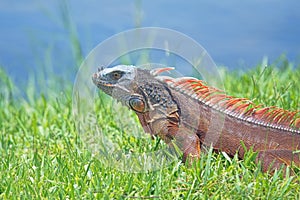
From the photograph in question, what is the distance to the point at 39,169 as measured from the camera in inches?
174

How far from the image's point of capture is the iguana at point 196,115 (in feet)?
14.4

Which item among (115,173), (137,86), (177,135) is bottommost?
(115,173)

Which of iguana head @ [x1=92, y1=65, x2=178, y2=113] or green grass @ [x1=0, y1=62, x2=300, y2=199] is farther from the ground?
iguana head @ [x1=92, y1=65, x2=178, y2=113]

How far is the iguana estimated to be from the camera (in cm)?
440

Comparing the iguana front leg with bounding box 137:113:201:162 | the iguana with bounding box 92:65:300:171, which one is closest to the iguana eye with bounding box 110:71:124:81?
the iguana with bounding box 92:65:300:171

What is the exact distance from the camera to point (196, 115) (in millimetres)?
4398

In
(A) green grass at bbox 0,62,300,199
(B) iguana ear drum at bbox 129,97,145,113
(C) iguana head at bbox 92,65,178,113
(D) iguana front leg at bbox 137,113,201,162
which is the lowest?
(A) green grass at bbox 0,62,300,199

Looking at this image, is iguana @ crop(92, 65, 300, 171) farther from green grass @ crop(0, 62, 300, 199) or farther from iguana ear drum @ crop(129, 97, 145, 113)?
green grass @ crop(0, 62, 300, 199)

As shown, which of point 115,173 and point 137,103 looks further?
point 137,103

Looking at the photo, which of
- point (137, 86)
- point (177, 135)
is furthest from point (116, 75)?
point (177, 135)

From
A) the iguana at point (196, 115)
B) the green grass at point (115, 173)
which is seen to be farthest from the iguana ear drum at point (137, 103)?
the green grass at point (115, 173)

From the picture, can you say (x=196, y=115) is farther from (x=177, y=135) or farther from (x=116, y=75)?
(x=116, y=75)

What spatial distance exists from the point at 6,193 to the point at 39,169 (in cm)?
33

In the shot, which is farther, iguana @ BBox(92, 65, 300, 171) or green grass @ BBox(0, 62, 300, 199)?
iguana @ BBox(92, 65, 300, 171)
